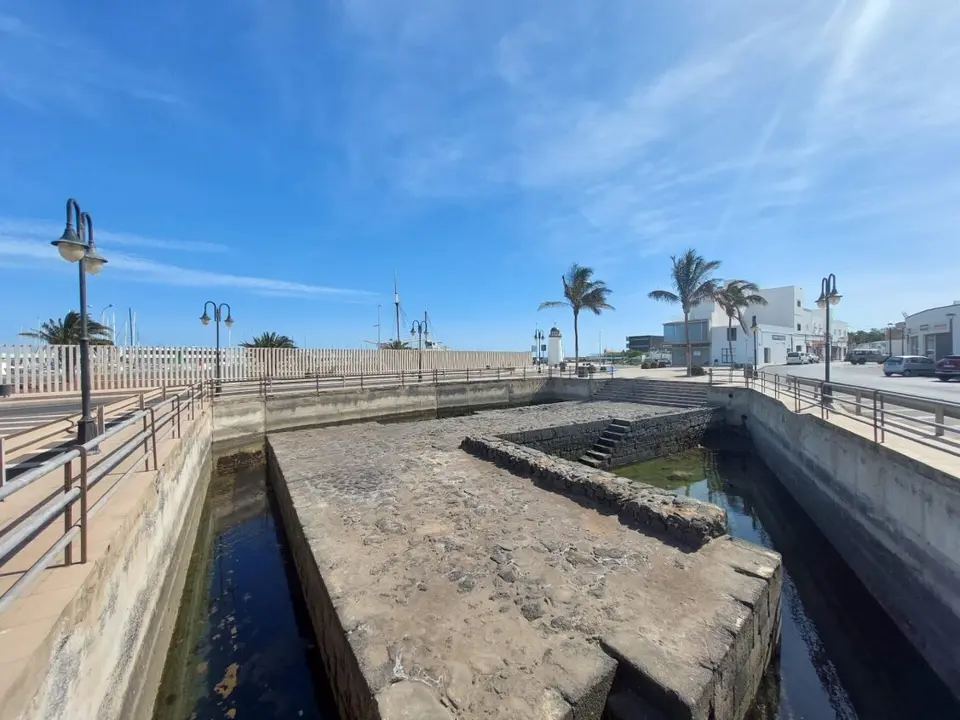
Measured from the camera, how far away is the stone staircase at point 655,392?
1984 centimetres

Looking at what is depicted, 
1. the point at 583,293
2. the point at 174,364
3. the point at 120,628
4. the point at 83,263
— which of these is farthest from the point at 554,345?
the point at 120,628

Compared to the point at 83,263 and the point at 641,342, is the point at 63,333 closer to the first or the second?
the point at 83,263

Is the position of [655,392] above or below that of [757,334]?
below

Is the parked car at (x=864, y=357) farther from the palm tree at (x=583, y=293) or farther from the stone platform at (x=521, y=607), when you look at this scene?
the stone platform at (x=521, y=607)

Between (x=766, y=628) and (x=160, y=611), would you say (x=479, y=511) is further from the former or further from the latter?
(x=160, y=611)

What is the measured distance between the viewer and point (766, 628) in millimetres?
4688

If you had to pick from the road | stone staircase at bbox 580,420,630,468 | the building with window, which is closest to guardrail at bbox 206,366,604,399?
the road

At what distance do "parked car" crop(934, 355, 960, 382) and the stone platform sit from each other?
25153 mm

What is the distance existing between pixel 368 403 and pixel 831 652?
726 inches

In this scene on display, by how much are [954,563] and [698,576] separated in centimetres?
302

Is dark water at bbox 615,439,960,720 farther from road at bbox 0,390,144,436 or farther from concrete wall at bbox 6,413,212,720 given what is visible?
road at bbox 0,390,144,436

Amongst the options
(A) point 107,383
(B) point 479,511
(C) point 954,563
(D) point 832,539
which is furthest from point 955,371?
(A) point 107,383

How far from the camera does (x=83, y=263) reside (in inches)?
273

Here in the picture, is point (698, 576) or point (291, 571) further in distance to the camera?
point (291, 571)
